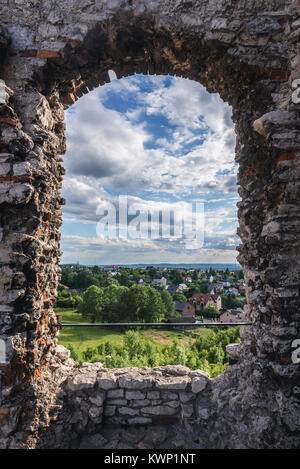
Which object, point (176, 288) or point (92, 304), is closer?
point (92, 304)

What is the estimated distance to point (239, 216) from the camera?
325 cm

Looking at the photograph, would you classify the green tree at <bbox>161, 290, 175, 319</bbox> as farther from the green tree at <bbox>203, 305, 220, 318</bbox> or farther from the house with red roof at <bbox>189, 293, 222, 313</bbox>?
the green tree at <bbox>203, 305, 220, 318</bbox>

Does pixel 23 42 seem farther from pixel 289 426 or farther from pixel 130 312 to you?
pixel 130 312

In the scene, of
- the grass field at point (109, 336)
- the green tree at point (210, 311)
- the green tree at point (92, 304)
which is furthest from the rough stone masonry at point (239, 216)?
the green tree at point (210, 311)

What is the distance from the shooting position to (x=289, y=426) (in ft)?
7.26

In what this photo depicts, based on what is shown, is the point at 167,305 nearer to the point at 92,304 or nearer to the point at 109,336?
the point at 109,336

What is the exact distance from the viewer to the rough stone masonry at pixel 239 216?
2.51 meters

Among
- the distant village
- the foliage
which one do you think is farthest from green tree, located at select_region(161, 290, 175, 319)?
the foliage

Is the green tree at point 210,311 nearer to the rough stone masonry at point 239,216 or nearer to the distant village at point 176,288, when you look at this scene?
the distant village at point 176,288

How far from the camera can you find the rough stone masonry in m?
2.51

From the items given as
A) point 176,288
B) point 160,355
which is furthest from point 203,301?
point 160,355

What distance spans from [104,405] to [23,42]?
485cm

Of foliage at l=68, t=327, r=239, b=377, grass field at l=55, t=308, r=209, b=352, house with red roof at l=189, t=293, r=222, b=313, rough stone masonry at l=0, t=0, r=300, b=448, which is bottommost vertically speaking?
grass field at l=55, t=308, r=209, b=352
